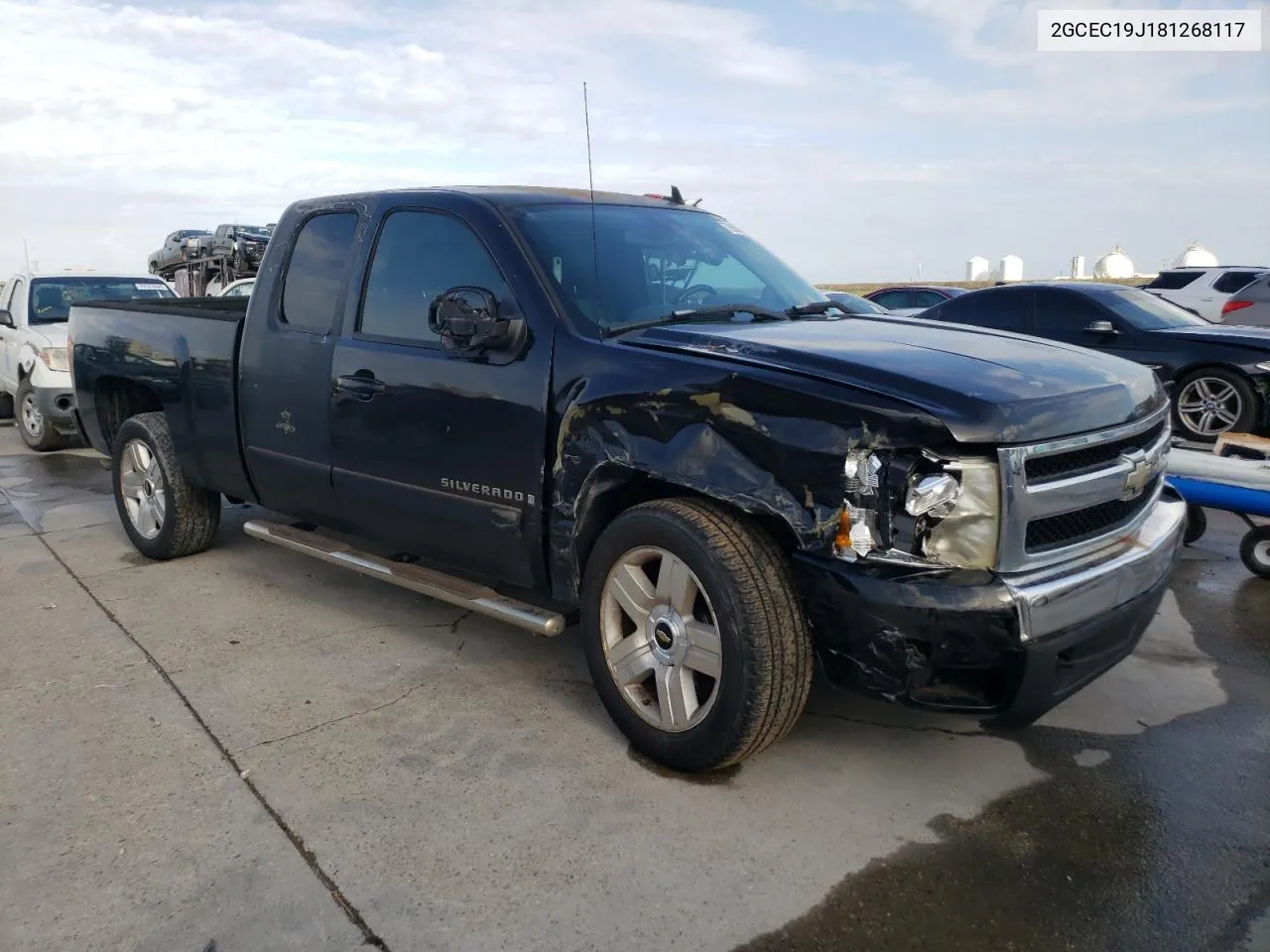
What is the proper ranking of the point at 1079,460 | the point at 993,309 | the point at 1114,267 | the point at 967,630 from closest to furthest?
1. the point at 967,630
2. the point at 1079,460
3. the point at 993,309
4. the point at 1114,267

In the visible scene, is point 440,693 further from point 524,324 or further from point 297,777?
point 524,324

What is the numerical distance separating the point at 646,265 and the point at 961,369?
1421mm

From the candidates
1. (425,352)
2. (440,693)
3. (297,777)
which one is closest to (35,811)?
(297,777)

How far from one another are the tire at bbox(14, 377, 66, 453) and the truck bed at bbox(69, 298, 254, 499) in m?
4.12

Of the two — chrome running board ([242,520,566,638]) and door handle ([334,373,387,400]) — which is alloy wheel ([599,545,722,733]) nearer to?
chrome running board ([242,520,566,638])

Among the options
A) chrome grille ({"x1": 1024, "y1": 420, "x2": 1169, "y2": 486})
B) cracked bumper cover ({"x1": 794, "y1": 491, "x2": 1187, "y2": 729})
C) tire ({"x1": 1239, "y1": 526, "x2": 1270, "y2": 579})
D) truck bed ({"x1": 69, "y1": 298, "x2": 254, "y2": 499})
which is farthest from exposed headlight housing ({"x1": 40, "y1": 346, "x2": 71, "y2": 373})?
tire ({"x1": 1239, "y1": 526, "x2": 1270, "y2": 579})

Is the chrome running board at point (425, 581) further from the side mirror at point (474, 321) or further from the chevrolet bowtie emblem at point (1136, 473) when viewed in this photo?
the chevrolet bowtie emblem at point (1136, 473)

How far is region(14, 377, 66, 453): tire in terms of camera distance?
9688mm

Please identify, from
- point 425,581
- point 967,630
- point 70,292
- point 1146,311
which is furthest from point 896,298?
point 967,630

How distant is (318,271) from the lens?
456 centimetres

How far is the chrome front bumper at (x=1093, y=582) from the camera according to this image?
107 inches

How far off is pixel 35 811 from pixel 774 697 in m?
2.28

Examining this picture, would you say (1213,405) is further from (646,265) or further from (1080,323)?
(646,265)

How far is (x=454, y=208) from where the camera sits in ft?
13.1
